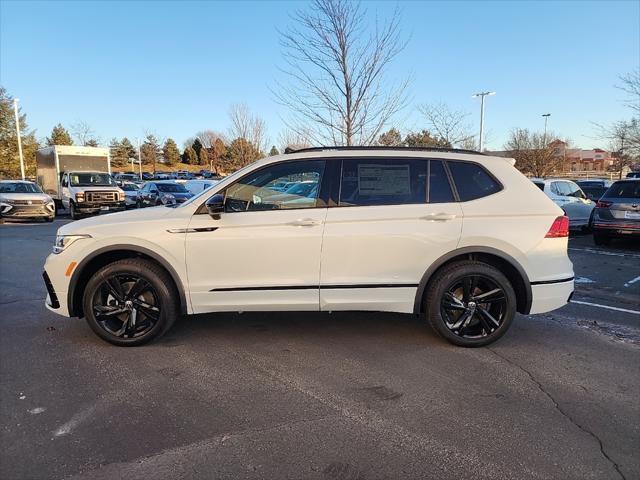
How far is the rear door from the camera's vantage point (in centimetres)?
400

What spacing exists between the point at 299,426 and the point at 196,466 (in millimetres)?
694

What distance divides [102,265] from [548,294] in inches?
166

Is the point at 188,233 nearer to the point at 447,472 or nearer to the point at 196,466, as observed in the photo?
the point at 196,466

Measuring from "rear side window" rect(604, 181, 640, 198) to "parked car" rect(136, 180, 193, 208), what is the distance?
682 inches

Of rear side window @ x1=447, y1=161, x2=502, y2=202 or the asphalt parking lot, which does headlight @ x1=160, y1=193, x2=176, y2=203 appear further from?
rear side window @ x1=447, y1=161, x2=502, y2=202

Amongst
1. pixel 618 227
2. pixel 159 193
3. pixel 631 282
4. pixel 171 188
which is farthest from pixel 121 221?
pixel 171 188

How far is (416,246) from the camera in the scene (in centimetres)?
404

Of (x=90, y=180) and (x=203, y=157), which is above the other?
(x=203, y=157)

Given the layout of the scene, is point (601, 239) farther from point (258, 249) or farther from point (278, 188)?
point (258, 249)

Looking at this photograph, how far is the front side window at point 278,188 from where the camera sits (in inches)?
161

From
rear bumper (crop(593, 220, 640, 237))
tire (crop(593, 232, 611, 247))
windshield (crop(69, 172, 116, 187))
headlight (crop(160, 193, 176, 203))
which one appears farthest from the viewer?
headlight (crop(160, 193, 176, 203))

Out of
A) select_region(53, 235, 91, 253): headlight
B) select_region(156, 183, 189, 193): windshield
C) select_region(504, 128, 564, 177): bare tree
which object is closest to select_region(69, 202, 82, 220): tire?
select_region(156, 183, 189, 193): windshield

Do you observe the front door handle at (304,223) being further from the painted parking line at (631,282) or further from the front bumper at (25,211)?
the front bumper at (25,211)

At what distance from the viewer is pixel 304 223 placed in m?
3.97
